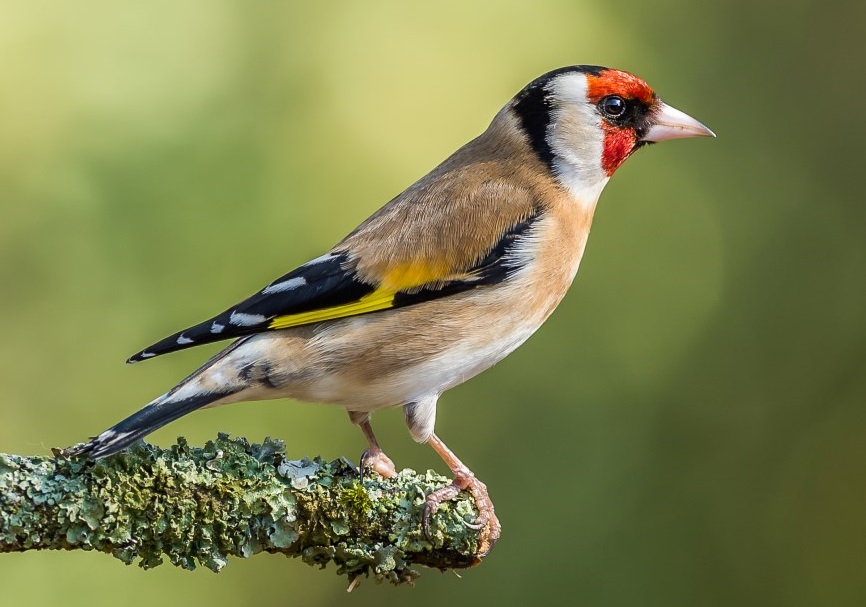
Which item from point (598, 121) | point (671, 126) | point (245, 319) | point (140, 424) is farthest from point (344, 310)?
point (671, 126)

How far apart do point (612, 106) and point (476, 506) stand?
178 cm

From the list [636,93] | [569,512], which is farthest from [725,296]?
[636,93]

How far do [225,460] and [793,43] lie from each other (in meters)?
4.82

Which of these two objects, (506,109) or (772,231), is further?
(772,231)

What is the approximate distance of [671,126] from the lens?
443cm

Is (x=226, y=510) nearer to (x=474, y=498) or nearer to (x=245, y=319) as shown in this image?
(x=245, y=319)

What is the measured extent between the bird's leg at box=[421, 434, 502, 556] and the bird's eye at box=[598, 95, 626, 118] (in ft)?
5.00

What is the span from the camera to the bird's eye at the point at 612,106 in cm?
443

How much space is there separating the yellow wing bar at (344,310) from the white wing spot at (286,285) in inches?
4.4

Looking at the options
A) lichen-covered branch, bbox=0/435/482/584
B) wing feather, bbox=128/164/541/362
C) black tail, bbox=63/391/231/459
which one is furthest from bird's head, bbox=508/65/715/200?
black tail, bbox=63/391/231/459

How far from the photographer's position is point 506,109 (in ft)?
15.3

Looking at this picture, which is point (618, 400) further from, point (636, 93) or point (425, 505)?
point (425, 505)

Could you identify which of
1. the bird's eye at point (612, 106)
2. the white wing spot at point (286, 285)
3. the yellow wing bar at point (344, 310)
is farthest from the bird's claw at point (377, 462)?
the bird's eye at point (612, 106)

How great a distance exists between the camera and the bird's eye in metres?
4.43
